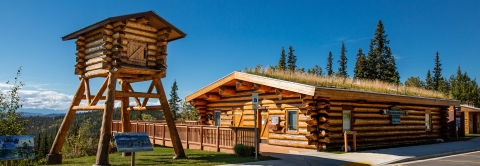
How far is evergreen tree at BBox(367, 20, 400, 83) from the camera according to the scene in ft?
200

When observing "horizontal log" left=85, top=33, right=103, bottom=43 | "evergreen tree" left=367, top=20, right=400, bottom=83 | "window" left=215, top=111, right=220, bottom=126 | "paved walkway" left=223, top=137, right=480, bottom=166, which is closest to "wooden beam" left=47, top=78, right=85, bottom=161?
"horizontal log" left=85, top=33, right=103, bottom=43

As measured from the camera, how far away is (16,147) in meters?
9.77

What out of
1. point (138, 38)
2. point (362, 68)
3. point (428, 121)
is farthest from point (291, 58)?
point (138, 38)

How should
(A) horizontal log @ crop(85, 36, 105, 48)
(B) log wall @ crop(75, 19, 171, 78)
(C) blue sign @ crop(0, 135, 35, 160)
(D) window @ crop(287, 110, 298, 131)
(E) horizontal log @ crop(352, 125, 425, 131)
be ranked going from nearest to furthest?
(C) blue sign @ crop(0, 135, 35, 160) < (B) log wall @ crop(75, 19, 171, 78) < (A) horizontal log @ crop(85, 36, 105, 48) < (D) window @ crop(287, 110, 298, 131) < (E) horizontal log @ crop(352, 125, 425, 131)

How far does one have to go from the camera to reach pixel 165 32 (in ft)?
48.6

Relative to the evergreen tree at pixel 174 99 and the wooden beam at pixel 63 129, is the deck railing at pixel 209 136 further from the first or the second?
the evergreen tree at pixel 174 99

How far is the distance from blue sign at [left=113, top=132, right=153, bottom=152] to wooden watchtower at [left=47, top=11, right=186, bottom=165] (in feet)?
5.88

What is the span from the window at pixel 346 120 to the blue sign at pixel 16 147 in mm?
12709

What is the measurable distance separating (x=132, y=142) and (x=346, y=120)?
1079 cm

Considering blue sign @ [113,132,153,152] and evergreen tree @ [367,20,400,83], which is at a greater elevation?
evergreen tree @ [367,20,400,83]

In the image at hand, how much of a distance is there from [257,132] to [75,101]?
22.1ft

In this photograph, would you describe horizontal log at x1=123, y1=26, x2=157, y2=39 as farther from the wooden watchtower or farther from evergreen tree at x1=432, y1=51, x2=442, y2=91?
evergreen tree at x1=432, y1=51, x2=442, y2=91

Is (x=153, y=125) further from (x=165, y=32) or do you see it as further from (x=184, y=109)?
(x=184, y=109)

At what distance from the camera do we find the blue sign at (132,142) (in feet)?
34.9
